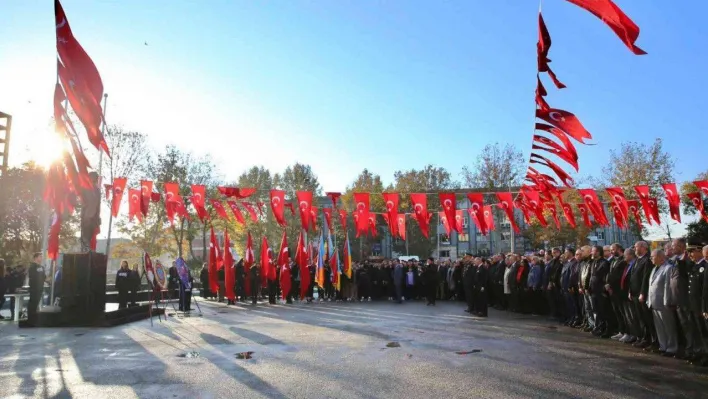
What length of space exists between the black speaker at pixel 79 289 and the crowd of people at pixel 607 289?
898 cm

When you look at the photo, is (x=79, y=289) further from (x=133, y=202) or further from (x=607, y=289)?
(x=607, y=289)

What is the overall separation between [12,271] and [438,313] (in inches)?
566

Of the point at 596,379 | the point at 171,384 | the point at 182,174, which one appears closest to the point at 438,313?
the point at 596,379

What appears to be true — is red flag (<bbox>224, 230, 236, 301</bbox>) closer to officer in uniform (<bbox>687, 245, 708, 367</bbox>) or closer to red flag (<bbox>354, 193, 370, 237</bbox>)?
red flag (<bbox>354, 193, 370, 237</bbox>)

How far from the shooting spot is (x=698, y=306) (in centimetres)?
824

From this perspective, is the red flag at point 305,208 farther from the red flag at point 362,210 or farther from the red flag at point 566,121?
the red flag at point 566,121

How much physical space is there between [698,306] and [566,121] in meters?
3.98

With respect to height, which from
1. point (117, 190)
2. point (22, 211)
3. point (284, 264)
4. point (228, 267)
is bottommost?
point (228, 267)

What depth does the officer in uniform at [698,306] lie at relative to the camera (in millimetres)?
8191

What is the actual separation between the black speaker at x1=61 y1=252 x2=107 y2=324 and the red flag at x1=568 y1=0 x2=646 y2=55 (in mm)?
12991

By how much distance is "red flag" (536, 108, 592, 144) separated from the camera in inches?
397

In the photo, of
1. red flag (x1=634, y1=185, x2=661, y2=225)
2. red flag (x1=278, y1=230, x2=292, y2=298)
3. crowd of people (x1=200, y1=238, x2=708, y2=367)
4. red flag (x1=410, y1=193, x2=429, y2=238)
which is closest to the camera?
crowd of people (x1=200, y1=238, x2=708, y2=367)

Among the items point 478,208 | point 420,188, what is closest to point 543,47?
point 478,208

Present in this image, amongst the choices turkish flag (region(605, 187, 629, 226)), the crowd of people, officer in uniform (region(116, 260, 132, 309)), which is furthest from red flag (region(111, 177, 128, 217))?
turkish flag (region(605, 187, 629, 226))
